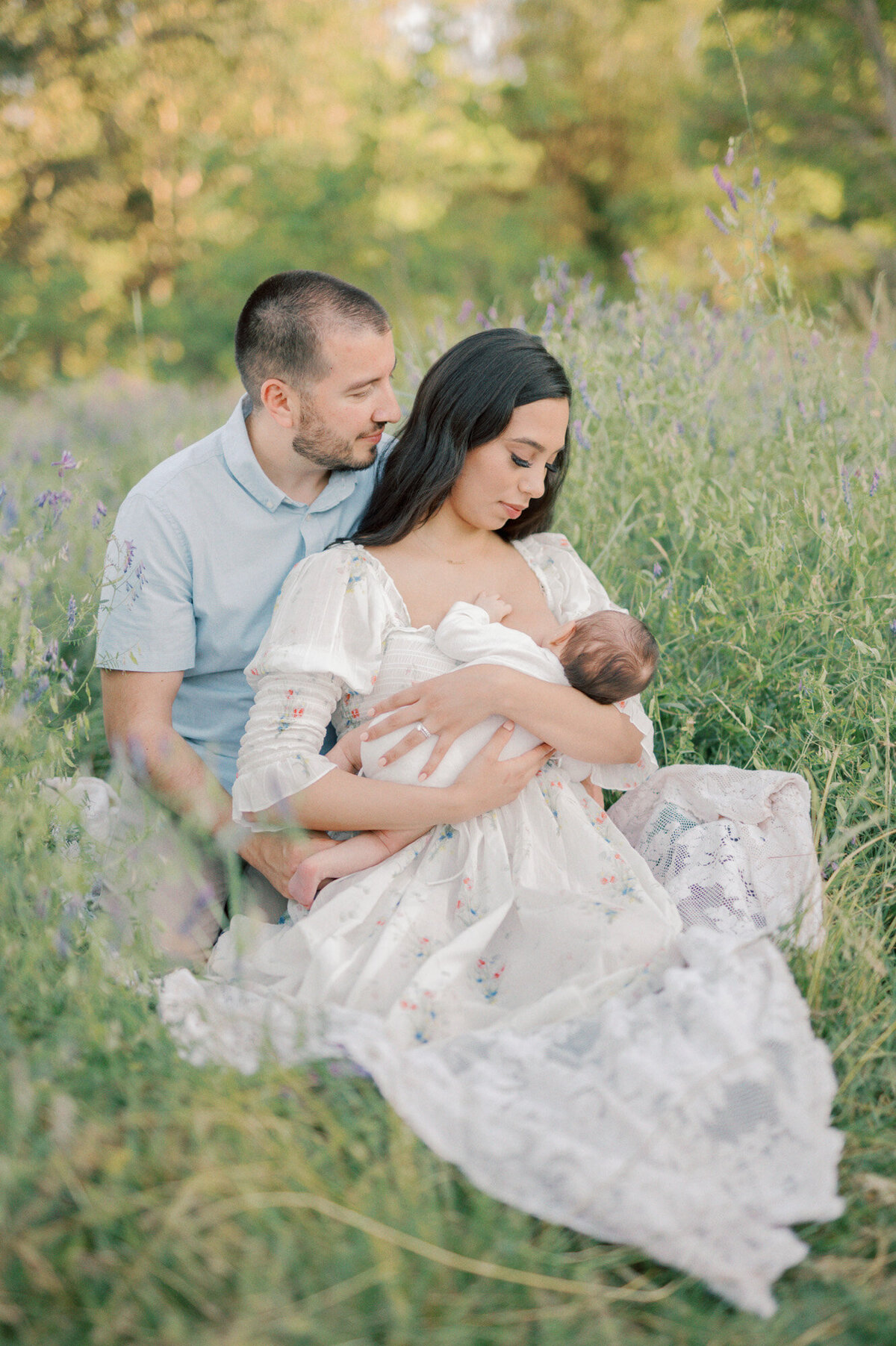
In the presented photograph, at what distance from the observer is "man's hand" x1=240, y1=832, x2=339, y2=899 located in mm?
2088

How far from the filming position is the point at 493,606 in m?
2.29

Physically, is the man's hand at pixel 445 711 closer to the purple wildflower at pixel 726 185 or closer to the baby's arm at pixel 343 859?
the baby's arm at pixel 343 859

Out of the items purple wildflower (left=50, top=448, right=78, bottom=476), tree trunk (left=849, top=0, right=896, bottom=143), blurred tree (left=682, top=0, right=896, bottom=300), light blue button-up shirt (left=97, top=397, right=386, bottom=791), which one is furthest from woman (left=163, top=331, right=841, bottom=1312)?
blurred tree (left=682, top=0, right=896, bottom=300)

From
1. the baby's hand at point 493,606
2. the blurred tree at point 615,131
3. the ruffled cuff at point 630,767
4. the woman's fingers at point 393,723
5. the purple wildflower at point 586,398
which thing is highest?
the blurred tree at point 615,131

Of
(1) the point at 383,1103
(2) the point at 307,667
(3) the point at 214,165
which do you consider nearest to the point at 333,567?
(2) the point at 307,667

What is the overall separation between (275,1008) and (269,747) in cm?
52

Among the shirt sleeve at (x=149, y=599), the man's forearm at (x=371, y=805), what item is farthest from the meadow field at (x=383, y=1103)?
the man's forearm at (x=371, y=805)

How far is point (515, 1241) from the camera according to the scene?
1.31 meters

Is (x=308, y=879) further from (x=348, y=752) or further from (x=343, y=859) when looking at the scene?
(x=348, y=752)

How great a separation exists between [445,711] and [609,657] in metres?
0.39

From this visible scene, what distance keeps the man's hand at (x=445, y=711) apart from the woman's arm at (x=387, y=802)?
2.7 inches

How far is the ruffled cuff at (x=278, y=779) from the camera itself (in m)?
2.01

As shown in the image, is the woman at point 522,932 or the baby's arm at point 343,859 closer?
the woman at point 522,932

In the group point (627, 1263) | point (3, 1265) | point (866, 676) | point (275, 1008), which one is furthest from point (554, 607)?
point (3, 1265)
